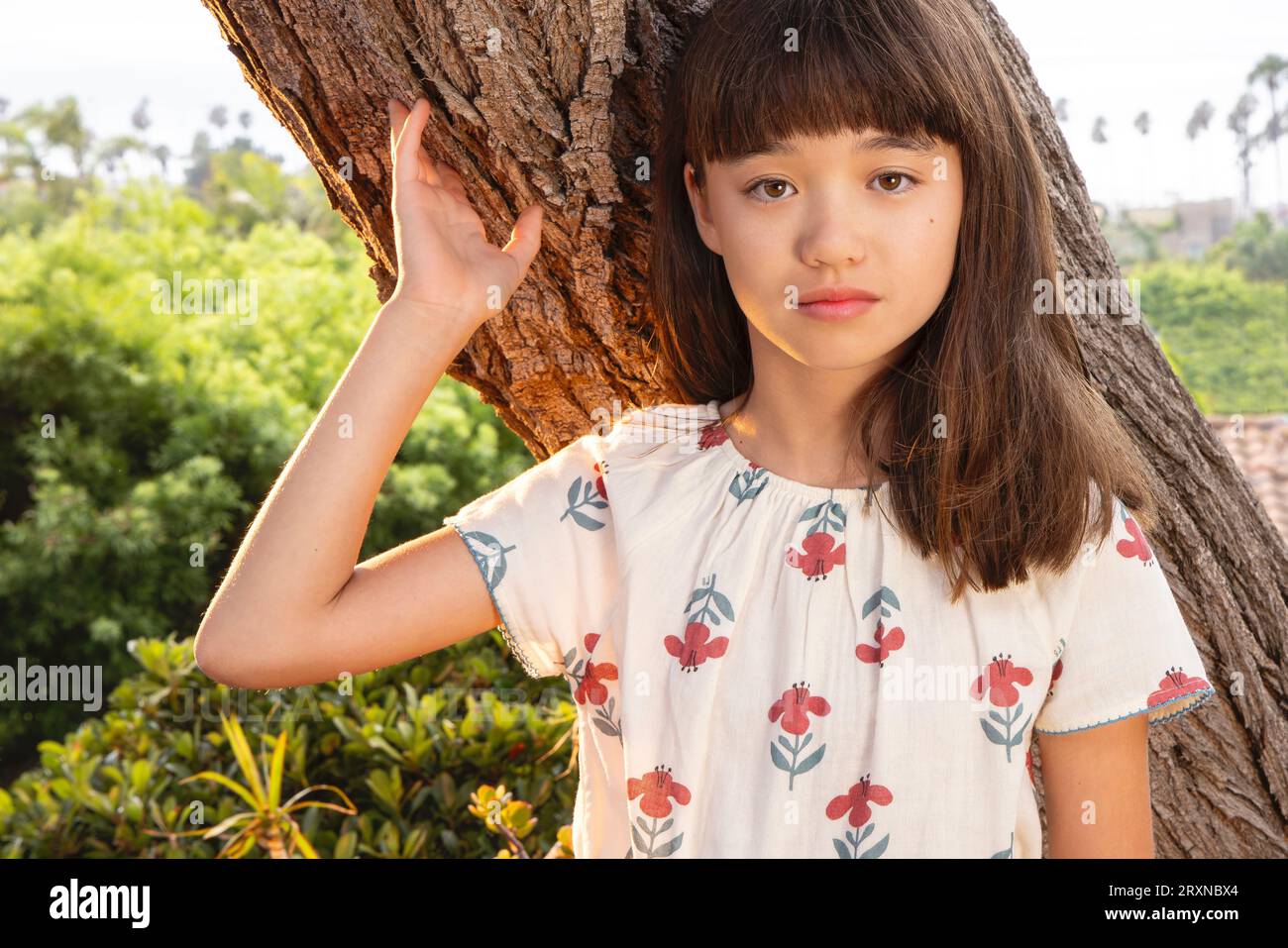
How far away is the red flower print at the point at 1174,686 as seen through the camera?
148 cm

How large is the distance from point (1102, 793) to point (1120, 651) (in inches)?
7.6

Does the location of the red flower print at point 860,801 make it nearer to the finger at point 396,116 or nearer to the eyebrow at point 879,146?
the eyebrow at point 879,146

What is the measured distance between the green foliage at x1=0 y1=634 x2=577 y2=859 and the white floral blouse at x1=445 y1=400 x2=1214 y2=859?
1509mm

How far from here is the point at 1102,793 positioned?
1.51 meters

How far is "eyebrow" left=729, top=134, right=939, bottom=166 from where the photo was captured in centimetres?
136

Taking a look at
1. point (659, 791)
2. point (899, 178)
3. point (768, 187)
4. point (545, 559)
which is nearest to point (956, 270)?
point (899, 178)

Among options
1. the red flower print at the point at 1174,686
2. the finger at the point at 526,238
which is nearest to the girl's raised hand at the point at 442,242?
the finger at the point at 526,238

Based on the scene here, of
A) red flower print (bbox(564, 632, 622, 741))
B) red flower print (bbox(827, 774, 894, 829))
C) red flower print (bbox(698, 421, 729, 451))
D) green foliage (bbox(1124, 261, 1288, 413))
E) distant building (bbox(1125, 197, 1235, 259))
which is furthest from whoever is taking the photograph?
distant building (bbox(1125, 197, 1235, 259))

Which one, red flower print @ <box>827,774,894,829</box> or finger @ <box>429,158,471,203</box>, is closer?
red flower print @ <box>827,774,894,829</box>

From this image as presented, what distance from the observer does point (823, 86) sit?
136 centimetres

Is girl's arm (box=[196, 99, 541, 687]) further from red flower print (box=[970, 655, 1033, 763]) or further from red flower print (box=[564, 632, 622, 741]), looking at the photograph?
red flower print (box=[970, 655, 1033, 763])

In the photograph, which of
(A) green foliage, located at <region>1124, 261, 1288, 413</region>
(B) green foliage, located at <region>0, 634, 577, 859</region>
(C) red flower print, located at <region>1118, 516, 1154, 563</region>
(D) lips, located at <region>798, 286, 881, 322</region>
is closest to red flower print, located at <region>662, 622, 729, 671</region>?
(D) lips, located at <region>798, 286, 881, 322</region>

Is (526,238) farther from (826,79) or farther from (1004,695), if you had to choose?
(1004,695)

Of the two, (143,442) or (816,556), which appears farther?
(143,442)
